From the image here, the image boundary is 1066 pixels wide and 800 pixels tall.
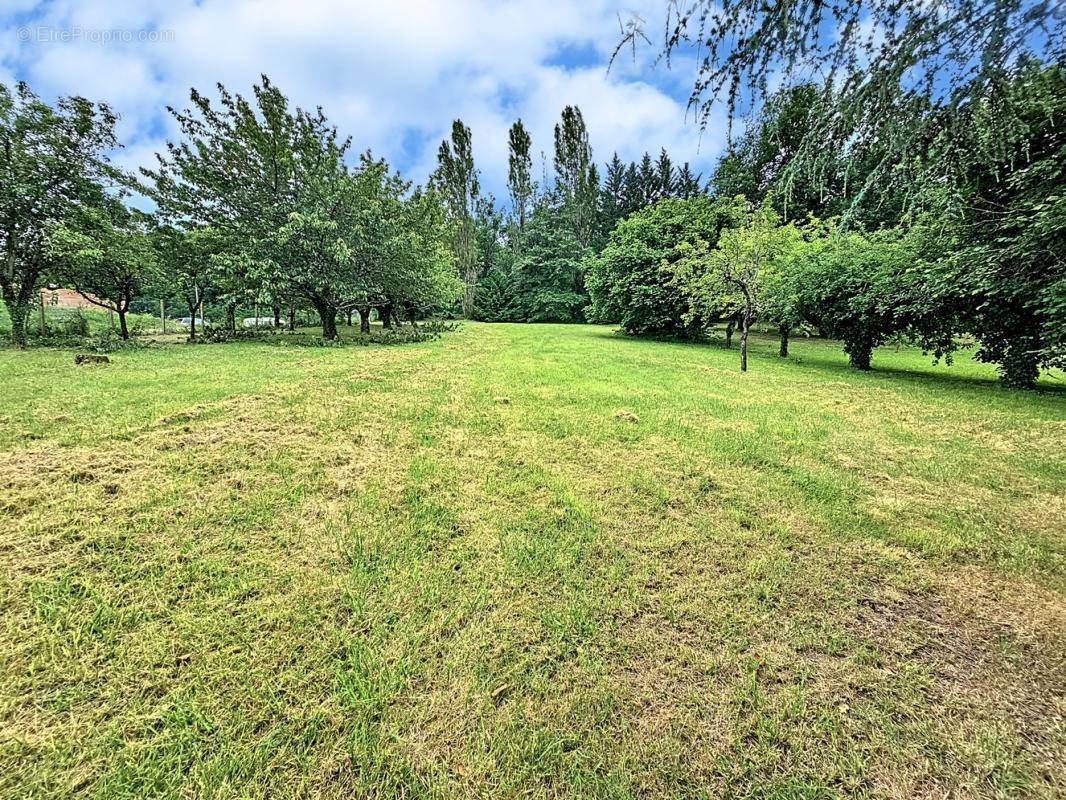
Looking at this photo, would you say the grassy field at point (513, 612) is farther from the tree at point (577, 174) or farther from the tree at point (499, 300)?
the tree at point (577, 174)

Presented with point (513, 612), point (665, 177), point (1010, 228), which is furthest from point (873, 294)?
point (665, 177)

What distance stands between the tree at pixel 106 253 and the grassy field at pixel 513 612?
893cm

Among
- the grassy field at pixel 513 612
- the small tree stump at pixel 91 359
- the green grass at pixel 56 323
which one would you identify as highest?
the green grass at pixel 56 323

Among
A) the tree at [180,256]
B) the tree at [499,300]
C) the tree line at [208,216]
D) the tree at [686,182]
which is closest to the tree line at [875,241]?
the tree at [499,300]

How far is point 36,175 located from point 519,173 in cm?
3338

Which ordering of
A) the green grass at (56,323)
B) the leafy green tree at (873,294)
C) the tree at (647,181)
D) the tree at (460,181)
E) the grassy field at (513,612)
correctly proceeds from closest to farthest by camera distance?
the grassy field at (513,612) < the leafy green tree at (873,294) < the green grass at (56,323) < the tree at (460,181) < the tree at (647,181)

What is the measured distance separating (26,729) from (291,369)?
7.63m

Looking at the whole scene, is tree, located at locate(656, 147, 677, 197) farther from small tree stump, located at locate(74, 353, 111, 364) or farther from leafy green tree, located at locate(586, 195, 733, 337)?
small tree stump, located at locate(74, 353, 111, 364)

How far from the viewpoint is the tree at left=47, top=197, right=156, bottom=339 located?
33.1 feet

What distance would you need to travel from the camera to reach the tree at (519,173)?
35.8 metres

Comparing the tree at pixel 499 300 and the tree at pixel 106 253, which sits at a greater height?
the tree at pixel 499 300

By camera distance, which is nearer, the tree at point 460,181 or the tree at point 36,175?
the tree at point 36,175

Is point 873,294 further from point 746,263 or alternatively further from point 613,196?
point 613,196

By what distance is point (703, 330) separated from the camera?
19.4m
